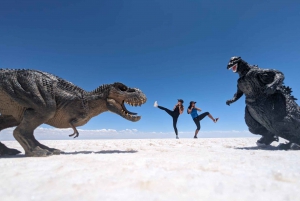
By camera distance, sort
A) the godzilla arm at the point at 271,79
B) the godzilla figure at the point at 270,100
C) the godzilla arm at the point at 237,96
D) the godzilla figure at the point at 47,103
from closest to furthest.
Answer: the godzilla figure at the point at 47,103 < the godzilla arm at the point at 271,79 < the godzilla figure at the point at 270,100 < the godzilla arm at the point at 237,96

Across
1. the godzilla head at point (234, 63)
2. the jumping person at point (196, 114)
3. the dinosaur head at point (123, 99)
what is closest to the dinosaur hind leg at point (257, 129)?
the godzilla head at point (234, 63)

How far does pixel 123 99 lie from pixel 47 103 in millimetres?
1589

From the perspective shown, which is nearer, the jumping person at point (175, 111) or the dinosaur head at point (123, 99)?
the dinosaur head at point (123, 99)

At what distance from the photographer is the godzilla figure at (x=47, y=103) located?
3.96m

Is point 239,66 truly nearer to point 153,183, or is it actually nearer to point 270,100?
point 270,100

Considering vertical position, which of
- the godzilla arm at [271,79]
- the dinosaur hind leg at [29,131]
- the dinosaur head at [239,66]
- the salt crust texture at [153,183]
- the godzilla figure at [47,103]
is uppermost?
the dinosaur head at [239,66]

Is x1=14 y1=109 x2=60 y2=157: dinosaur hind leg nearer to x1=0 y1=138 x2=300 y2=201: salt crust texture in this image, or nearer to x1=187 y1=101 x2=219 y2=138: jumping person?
x1=0 y1=138 x2=300 y2=201: salt crust texture

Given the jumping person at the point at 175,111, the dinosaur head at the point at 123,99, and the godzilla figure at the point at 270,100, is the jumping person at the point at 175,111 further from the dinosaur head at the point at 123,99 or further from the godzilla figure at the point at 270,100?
the dinosaur head at the point at 123,99

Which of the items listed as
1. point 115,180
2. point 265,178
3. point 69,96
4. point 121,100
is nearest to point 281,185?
point 265,178

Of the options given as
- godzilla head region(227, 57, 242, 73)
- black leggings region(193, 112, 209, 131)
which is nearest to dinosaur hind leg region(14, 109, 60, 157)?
godzilla head region(227, 57, 242, 73)

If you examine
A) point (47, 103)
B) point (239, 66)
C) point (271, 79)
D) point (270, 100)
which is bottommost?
point (47, 103)

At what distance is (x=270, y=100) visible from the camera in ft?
14.8

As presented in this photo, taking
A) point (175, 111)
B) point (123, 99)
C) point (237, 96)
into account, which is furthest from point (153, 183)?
point (175, 111)

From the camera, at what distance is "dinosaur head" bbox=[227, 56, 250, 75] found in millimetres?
4859
